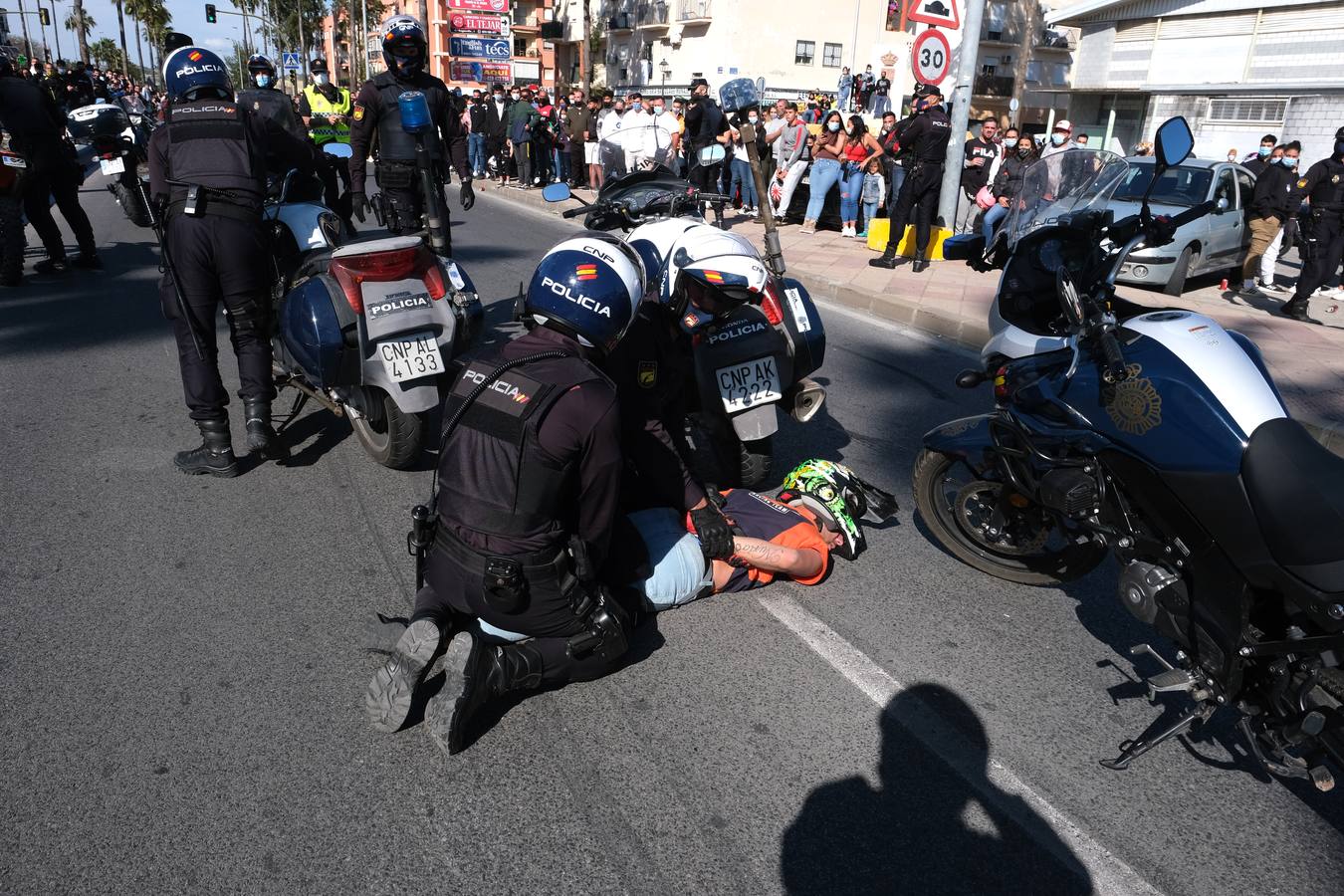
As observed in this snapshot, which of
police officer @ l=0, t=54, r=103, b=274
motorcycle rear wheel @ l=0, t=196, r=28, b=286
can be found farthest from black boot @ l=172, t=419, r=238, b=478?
police officer @ l=0, t=54, r=103, b=274

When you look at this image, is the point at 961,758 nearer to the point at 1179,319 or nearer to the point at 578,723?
the point at 578,723

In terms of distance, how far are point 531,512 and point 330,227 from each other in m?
3.60

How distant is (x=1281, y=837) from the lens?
2.47m

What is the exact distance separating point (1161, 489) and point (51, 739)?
3387mm

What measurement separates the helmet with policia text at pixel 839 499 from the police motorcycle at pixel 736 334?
260 millimetres

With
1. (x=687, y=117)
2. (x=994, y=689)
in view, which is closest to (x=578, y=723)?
(x=994, y=689)

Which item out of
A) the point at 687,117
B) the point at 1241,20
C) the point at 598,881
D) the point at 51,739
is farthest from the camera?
the point at 1241,20

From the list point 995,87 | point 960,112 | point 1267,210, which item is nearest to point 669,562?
point 960,112

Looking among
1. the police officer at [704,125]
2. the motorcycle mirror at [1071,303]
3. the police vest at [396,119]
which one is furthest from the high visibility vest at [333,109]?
the motorcycle mirror at [1071,303]

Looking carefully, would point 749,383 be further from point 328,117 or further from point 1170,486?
point 328,117

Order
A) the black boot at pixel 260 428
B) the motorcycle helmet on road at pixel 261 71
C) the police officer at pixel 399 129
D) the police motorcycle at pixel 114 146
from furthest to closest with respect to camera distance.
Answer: the motorcycle helmet on road at pixel 261 71, the police officer at pixel 399 129, the police motorcycle at pixel 114 146, the black boot at pixel 260 428

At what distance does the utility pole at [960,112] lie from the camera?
10875 mm

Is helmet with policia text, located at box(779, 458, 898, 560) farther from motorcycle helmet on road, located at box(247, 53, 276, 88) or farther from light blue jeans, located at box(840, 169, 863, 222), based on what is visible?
light blue jeans, located at box(840, 169, 863, 222)

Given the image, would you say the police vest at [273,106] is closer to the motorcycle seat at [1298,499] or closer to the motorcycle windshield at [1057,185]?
the motorcycle windshield at [1057,185]
